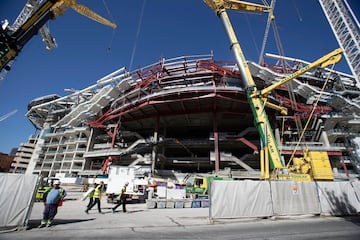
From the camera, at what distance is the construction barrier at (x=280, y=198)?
8.13m

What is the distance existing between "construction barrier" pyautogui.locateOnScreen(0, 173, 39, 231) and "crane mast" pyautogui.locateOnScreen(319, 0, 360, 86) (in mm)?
40946

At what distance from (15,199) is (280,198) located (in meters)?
11.7

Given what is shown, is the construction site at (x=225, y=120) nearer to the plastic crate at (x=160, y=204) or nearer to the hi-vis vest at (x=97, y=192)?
the plastic crate at (x=160, y=204)

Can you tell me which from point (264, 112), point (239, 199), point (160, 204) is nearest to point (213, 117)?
point (264, 112)

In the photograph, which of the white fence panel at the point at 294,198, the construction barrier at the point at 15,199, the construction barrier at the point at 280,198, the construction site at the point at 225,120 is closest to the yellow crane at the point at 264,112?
the construction site at the point at 225,120

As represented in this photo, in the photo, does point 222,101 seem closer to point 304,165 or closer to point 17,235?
point 304,165

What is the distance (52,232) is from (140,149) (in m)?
29.3

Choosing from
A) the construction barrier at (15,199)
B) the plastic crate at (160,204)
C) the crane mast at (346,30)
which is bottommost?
the plastic crate at (160,204)

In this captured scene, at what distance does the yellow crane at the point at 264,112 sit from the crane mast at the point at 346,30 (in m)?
16.4

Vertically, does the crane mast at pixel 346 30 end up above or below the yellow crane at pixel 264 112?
above

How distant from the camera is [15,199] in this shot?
6.09 metres

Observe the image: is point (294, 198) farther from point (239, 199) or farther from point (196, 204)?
point (196, 204)

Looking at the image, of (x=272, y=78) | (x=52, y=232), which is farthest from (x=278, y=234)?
(x=272, y=78)

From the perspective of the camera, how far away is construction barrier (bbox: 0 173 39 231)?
5883mm
